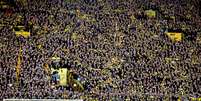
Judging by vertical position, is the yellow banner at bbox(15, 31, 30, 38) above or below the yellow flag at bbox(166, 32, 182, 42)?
above

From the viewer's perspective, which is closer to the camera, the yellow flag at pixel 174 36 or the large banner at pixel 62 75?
the large banner at pixel 62 75

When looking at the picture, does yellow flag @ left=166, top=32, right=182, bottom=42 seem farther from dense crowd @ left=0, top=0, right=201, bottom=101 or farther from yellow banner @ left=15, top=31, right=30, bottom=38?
yellow banner @ left=15, top=31, right=30, bottom=38

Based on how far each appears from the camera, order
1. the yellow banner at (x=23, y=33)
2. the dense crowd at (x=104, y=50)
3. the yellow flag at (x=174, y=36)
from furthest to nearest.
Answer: the yellow flag at (x=174, y=36) → the yellow banner at (x=23, y=33) → the dense crowd at (x=104, y=50)

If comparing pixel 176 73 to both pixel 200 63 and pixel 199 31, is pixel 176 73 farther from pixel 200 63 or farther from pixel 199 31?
pixel 199 31

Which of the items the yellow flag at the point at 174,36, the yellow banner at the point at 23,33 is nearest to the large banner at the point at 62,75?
the yellow banner at the point at 23,33

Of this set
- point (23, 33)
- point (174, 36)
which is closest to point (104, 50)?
point (23, 33)

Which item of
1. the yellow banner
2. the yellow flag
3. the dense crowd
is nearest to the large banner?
the dense crowd

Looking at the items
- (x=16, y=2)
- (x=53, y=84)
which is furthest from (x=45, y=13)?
(x=53, y=84)

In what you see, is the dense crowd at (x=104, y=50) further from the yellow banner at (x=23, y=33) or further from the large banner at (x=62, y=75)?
the large banner at (x=62, y=75)

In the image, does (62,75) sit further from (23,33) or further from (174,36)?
(174,36)

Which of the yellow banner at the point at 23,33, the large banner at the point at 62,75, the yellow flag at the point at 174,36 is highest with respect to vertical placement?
the yellow banner at the point at 23,33
